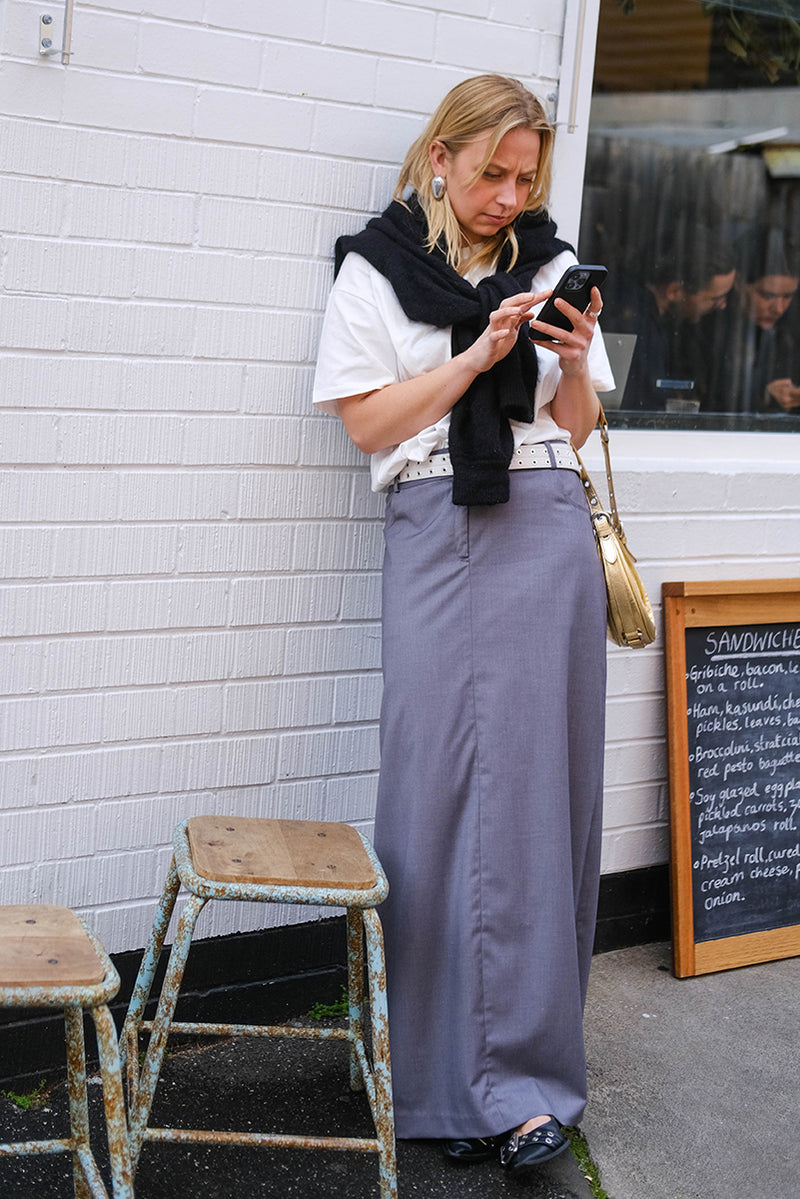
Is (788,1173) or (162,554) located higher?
(162,554)

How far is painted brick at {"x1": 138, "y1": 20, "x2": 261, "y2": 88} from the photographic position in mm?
2246

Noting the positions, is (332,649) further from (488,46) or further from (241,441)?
(488,46)

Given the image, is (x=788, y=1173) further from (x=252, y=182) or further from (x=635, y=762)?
(x=252, y=182)

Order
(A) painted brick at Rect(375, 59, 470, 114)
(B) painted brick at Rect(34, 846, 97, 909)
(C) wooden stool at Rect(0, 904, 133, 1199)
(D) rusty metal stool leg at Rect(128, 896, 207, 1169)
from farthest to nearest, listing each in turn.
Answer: (A) painted brick at Rect(375, 59, 470, 114), (B) painted brick at Rect(34, 846, 97, 909), (D) rusty metal stool leg at Rect(128, 896, 207, 1169), (C) wooden stool at Rect(0, 904, 133, 1199)

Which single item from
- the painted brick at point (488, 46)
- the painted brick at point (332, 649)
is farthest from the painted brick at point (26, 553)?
the painted brick at point (488, 46)

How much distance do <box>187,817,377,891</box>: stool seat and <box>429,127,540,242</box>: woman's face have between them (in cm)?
116

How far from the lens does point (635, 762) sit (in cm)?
314

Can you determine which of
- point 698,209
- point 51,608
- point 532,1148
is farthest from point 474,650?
point 698,209

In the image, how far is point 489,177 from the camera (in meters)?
2.29

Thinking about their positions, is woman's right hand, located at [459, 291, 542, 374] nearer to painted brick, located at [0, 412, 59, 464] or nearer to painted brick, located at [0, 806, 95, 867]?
painted brick, located at [0, 412, 59, 464]

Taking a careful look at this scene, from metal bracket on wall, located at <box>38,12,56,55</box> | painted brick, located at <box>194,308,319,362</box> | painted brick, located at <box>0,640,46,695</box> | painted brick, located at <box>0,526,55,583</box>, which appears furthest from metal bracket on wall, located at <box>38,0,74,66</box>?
painted brick, located at <box>0,640,46,695</box>

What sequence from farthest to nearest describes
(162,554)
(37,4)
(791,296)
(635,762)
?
(791,296) → (635,762) → (162,554) → (37,4)

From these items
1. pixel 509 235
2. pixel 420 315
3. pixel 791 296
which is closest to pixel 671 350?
pixel 791 296

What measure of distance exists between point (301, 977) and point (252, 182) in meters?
1.65
